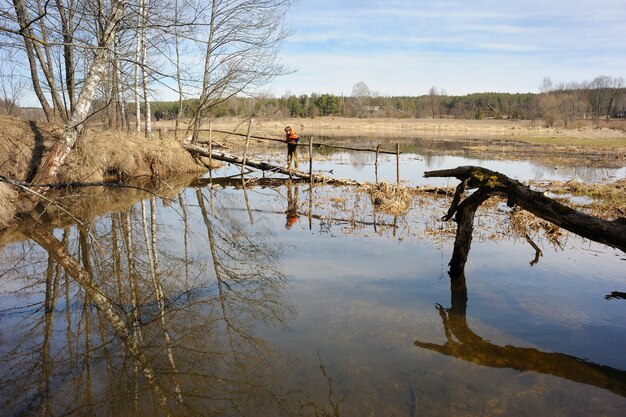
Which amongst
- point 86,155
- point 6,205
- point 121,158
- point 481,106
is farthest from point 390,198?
point 481,106

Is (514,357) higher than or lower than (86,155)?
lower

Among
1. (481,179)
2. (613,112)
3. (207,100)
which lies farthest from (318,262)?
(613,112)

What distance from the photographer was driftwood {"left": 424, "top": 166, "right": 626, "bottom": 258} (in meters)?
4.57

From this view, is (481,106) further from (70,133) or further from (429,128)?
(70,133)

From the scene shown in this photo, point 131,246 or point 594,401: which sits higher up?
point 131,246

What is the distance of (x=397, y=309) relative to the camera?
5.46m

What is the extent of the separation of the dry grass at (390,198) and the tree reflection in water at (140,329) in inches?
182

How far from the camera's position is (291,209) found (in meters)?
11.9

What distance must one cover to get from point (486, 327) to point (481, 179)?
2.11 meters

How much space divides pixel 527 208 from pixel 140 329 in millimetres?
5127

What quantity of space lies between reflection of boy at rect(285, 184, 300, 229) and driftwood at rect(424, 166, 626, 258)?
462 centimetres

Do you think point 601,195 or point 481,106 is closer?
point 601,195

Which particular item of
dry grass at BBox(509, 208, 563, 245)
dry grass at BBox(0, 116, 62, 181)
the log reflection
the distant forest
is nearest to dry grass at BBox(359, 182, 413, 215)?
dry grass at BBox(509, 208, 563, 245)

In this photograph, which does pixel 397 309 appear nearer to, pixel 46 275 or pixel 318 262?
pixel 318 262
